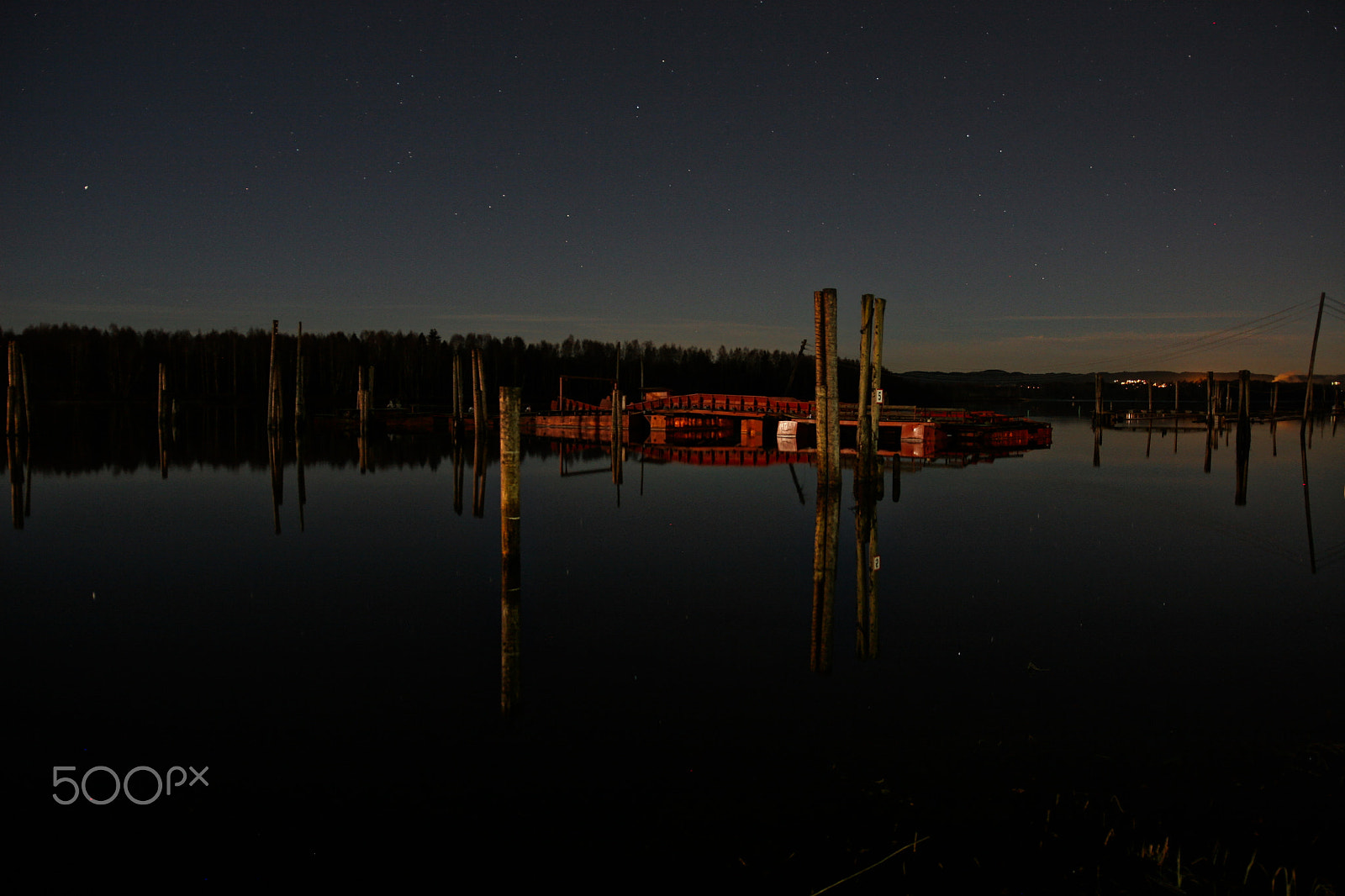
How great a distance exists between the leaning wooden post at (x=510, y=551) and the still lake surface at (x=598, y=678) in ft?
1.22

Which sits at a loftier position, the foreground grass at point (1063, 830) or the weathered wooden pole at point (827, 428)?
the weathered wooden pole at point (827, 428)

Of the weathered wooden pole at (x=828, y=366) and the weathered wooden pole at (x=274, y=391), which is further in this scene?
the weathered wooden pole at (x=274, y=391)

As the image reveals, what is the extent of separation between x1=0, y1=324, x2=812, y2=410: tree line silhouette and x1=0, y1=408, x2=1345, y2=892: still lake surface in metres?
83.1

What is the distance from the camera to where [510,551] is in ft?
26.3

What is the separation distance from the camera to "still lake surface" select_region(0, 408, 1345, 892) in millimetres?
5906

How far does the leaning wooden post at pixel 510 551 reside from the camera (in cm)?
780

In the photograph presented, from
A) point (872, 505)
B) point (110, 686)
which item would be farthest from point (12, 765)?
point (872, 505)

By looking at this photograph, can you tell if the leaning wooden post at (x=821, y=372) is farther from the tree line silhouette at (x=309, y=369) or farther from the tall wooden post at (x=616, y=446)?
the tree line silhouette at (x=309, y=369)

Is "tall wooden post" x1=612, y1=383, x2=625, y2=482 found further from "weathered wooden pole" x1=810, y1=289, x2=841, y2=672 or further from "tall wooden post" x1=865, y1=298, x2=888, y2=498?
"weathered wooden pole" x1=810, y1=289, x2=841, y2=672

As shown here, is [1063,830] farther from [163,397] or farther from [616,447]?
[163,397]

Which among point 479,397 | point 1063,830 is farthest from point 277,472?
point 1063,830

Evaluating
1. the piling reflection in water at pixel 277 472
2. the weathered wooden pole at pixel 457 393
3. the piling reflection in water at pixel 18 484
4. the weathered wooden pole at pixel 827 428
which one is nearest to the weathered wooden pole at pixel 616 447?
the weathered wooden pole at pixel 457 393

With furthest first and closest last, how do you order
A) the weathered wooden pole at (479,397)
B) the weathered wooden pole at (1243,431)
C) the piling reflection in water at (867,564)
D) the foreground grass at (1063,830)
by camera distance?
1. the weathered wooden pole at (479,397)
2. the weathered wooden pole at (1243,431)
3. the piling reflection in water at (867,564)
4. the foreground grass at (1063,830)

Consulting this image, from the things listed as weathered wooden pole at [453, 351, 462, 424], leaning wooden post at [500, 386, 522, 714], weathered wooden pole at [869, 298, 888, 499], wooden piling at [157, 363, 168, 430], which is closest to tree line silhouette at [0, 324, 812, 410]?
wooden piling at [157, 363, 168, 430]
